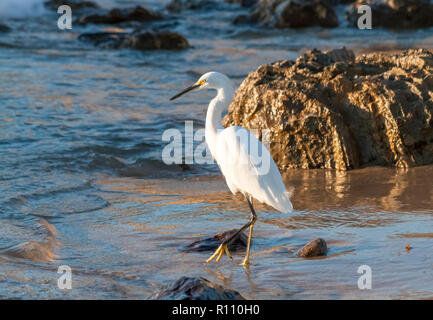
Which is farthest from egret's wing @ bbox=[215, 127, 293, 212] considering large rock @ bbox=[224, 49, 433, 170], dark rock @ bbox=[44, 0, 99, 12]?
dark rock @ bbox=[44, 0, 99, 12]

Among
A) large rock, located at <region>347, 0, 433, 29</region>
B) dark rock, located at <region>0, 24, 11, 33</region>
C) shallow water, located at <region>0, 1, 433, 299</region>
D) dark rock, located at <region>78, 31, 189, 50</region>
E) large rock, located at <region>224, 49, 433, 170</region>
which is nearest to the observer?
shallow water, located at <region>0, 1, 433, 299</region>

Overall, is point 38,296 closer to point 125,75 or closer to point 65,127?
point 65,127

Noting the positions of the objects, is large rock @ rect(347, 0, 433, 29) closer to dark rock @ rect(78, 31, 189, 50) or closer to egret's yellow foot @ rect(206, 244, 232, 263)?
dark rock @ rect(78, 31, 189, 50)

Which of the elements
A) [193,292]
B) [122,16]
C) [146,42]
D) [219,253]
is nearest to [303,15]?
[146,42]

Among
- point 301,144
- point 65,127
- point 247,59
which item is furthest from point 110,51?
point 301,144

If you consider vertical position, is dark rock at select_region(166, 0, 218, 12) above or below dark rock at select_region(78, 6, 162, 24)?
above

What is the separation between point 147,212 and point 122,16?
14674 mm

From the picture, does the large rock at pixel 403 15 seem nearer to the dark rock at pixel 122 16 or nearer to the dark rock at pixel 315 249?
the dark rock at pixel 122 16

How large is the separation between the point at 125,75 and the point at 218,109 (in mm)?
7868

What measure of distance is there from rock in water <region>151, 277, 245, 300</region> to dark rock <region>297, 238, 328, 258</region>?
1.09 metres

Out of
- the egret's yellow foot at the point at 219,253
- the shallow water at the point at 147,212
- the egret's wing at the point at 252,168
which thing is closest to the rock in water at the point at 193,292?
the shallow water at the point at 147,212

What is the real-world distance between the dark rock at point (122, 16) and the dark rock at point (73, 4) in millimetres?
2775

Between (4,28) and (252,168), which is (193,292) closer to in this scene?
(252,168)

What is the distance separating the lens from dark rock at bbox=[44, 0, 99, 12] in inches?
870
